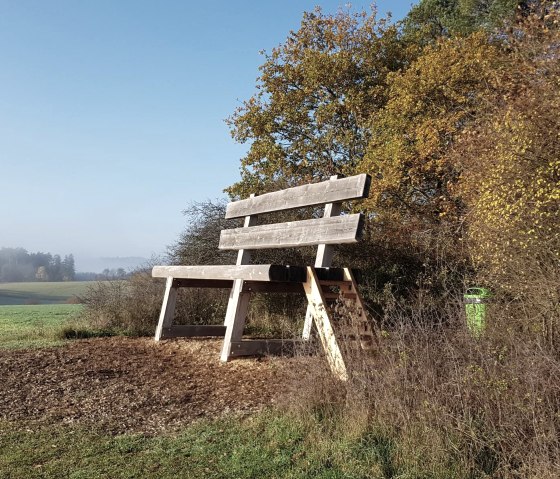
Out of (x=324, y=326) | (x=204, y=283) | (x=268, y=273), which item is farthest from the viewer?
(x=204, y=283)

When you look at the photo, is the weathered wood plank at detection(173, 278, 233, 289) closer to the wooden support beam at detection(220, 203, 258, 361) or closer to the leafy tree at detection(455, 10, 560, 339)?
the wooden support beam at detection(220, 203, 258, 361)

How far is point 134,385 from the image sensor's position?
637cm

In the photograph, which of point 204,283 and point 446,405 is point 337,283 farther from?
point 204,283

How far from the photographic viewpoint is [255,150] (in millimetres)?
21984

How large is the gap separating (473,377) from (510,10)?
22255 millimetres

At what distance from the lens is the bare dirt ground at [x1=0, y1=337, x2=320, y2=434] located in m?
5.29

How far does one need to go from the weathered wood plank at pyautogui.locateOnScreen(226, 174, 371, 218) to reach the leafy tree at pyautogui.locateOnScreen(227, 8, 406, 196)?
1119cm

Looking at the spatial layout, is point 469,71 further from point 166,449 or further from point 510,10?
point 166,449

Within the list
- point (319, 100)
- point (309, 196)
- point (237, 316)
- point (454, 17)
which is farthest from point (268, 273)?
point (454, 17)

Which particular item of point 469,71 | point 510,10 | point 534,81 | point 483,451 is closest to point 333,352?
point 483,451

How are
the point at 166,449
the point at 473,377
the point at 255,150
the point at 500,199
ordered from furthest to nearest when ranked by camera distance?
the point at 255,150 → the point at 500,199 → the point at 166,449 → the point at 473,377

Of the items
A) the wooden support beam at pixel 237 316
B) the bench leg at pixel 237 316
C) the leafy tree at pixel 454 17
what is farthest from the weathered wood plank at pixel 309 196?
the leafy tree at pixel 454 17

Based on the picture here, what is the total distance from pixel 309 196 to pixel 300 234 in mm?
515

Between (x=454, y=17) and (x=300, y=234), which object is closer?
(x=300, y=234)
